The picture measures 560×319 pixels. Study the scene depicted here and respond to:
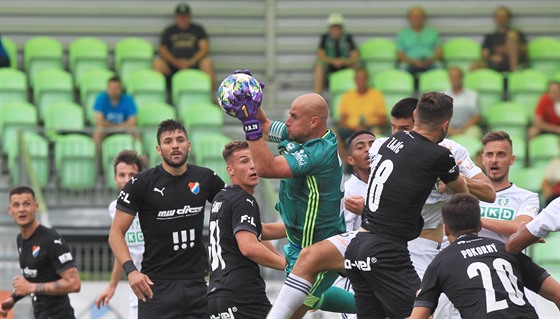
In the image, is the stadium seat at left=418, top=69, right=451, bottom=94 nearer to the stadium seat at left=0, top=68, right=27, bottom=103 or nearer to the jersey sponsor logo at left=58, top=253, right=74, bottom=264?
the stadium seat at left=0, top=68, right=27, bottom=103

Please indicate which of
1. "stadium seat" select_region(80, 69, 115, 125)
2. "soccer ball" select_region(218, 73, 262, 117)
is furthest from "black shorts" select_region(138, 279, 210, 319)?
"stadium seat" select_region(80, 69, 115, 125)

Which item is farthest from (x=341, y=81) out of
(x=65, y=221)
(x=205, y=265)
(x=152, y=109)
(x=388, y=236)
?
(x=388, y=236)

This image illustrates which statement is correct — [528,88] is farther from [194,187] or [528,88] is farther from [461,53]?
[194,187]

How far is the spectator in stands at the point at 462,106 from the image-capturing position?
1906cm

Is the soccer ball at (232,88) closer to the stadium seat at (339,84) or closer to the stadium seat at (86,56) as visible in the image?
the stadium seat at (339,84)

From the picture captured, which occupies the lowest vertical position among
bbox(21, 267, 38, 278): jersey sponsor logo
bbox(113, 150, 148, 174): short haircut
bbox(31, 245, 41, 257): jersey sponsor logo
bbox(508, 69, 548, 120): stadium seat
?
bbox(21, 267, 38, 278): jersey sponsor logo

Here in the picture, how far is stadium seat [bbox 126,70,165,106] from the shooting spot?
64.1 ft

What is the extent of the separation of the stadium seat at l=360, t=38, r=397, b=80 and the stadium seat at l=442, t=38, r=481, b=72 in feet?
3.00

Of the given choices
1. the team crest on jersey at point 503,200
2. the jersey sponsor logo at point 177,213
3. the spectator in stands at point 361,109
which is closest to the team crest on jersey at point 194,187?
the jersey sponsor logo at point 177,213

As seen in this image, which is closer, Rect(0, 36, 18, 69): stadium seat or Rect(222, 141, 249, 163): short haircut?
Rect(222, 141, 249, 163): short haircut

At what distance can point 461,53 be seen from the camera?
68.3 feet

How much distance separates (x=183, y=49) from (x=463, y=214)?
39.0 feet

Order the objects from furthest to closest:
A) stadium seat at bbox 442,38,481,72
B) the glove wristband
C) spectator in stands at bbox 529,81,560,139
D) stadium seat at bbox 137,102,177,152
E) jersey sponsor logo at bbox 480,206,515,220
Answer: stadium seat at bbox 442,38,481,72 → spectator in stands at bbox 529,81,560,139 → stadium seat at bbox 137,102,177,152 → jersey sponsor logo at bbox 480,206,515,220 → the glove wristband

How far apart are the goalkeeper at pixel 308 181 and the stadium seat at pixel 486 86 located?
9.94 m
